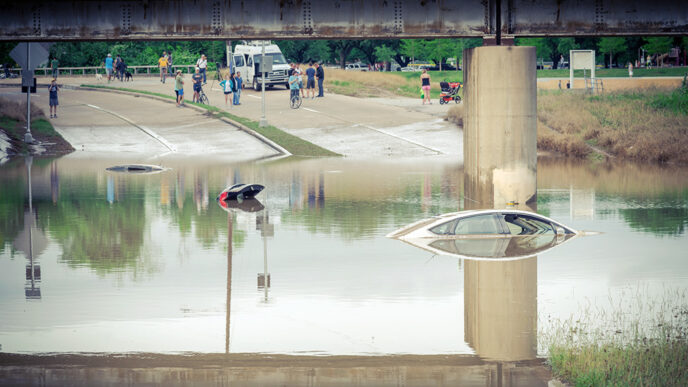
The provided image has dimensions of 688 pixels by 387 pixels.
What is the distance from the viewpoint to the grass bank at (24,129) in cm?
4944

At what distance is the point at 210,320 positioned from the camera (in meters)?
16.3

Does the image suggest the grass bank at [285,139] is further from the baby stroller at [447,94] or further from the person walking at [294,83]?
the baby stroller at [447,94]

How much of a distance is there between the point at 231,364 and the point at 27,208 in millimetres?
18837

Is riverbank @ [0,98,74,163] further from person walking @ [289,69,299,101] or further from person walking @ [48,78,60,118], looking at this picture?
person walking @ [289,69,299,101]

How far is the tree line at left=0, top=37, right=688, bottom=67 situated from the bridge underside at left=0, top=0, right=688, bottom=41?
54798 millimetres

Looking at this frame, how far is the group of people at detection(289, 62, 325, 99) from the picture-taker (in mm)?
55219

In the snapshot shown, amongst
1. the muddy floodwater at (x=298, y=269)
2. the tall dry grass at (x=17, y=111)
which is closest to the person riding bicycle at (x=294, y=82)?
the tall dry grass at (x=17, y=111)

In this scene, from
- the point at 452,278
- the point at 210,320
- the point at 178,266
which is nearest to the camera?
the point at 210,320

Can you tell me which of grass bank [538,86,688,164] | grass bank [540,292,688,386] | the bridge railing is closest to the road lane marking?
A: grass bank [538,86,688,164]

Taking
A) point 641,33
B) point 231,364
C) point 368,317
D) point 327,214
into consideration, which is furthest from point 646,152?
point 231,364

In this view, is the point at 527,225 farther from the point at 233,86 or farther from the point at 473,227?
the point at 233,86

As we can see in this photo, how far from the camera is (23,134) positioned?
Answer: 51.3 m

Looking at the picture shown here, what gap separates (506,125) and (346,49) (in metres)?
84.0

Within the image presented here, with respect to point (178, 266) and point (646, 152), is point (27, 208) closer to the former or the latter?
point (178, 266)
